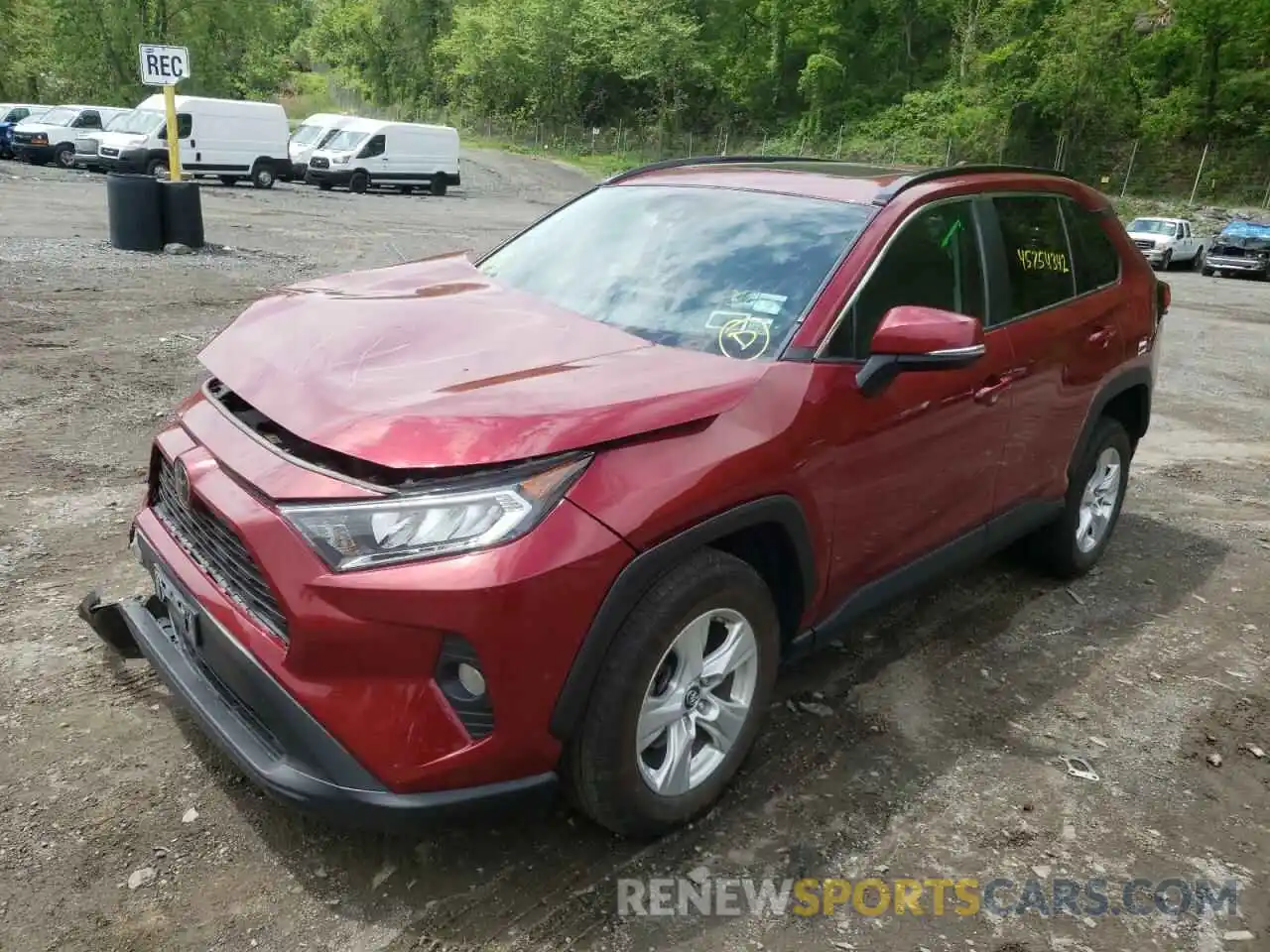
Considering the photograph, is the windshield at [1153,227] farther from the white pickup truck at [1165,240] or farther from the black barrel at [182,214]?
the black barrel at [182,214]

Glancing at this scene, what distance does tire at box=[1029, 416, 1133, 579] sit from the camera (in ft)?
14.8

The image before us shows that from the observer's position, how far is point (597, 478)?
7.69 feet

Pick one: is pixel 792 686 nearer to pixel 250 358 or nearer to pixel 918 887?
pixel 918 887

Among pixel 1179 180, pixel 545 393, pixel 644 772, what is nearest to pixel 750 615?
pixel 644 772

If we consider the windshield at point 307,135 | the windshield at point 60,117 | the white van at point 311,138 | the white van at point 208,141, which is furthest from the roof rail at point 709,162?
the windshield at point 60,117

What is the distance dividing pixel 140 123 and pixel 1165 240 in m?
26.9

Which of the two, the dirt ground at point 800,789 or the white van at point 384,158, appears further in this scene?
the white van at point 384,158

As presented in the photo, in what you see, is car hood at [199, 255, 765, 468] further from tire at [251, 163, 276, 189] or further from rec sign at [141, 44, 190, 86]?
tire at [251, 163, 276, 189]

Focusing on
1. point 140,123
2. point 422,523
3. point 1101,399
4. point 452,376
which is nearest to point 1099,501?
point 1101,399

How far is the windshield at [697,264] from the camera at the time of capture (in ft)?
10.1

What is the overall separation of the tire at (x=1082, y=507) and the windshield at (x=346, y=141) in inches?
1095

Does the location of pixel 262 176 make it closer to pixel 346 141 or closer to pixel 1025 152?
pixel 346 141

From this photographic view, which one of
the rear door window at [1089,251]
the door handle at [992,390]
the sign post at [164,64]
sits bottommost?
the door handle at [992,390]

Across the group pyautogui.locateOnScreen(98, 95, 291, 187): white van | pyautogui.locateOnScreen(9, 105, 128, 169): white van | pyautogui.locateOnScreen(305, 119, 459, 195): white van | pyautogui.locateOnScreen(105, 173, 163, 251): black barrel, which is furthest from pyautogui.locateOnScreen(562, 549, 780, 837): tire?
pyautogui.locateOnScreen(9, 105, 128, 169): white van
